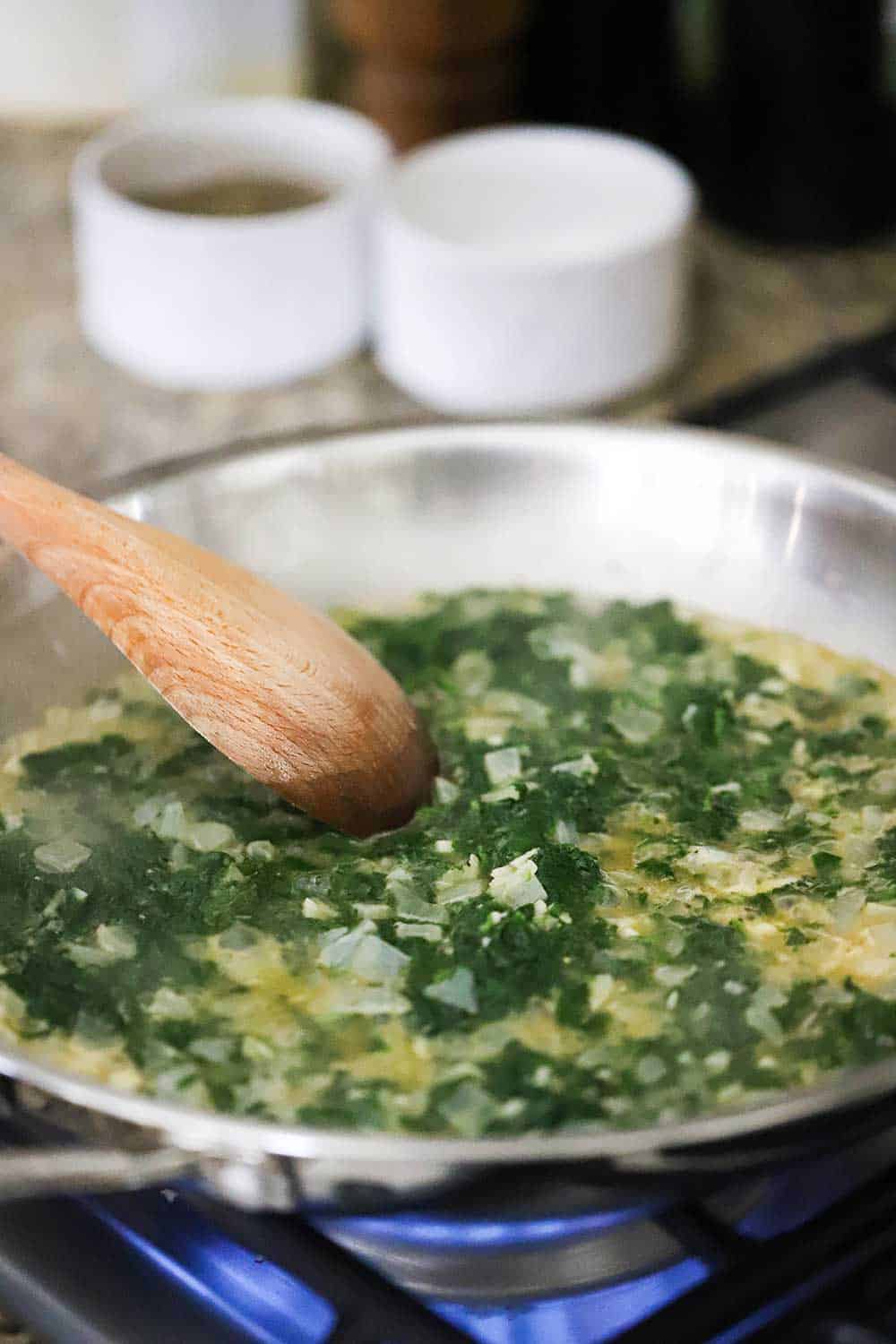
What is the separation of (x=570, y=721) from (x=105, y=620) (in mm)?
312

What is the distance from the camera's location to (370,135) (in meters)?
1.75

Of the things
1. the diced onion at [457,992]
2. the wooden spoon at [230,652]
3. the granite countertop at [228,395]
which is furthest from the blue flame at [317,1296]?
the granite countertop at [228,395]

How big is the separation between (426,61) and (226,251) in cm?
46

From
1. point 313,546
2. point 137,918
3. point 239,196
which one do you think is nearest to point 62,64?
point 239,196

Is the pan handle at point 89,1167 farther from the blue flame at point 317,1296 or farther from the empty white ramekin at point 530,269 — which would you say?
the empty white ramekin at point 530,269

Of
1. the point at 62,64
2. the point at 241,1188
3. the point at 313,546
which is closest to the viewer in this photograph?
the point at 241,1188

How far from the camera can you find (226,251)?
5.12 ft

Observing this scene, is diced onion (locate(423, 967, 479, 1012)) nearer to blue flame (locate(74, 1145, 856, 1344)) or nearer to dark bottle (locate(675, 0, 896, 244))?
blue flame (locate(74, 1145, 856, 1344))

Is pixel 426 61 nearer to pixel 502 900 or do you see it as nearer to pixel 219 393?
pixel 219 393

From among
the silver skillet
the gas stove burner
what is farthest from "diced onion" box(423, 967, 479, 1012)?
the silver skillet

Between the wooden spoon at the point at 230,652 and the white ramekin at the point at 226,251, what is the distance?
61 centimetres

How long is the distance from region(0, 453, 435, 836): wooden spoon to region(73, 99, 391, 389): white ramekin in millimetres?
607

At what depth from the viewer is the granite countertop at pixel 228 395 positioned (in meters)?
1.67

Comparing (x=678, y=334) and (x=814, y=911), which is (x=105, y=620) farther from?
(x=678, y=334)
